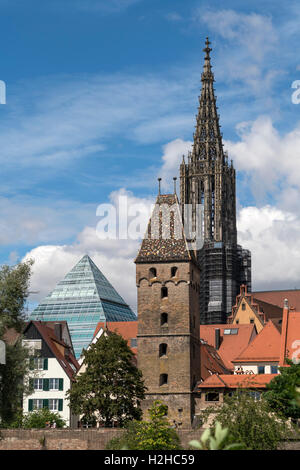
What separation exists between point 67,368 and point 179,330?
13345 mm

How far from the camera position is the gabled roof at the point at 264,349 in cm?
7581

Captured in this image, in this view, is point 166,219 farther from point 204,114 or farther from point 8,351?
point 204,114

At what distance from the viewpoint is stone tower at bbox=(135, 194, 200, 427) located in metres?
63.6

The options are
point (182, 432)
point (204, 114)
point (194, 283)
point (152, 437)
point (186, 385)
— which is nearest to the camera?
point (152, 437)

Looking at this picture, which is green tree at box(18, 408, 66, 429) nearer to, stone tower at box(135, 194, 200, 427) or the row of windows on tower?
stone tower at box(135, 194, 200, 427)

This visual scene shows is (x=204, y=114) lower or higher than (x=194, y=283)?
higher

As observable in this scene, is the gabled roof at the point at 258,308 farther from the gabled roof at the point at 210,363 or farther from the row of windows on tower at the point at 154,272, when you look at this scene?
the row of windows on tower at the point at 154,272

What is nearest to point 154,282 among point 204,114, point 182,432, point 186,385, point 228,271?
point 186,385

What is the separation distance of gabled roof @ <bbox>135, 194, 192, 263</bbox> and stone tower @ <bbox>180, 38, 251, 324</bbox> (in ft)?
259

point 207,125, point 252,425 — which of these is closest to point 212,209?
point 207,125

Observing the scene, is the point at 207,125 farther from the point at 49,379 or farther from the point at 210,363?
the point at 49,379

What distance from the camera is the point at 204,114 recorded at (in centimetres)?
16738

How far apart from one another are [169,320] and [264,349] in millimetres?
15646

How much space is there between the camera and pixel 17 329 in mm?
40094
